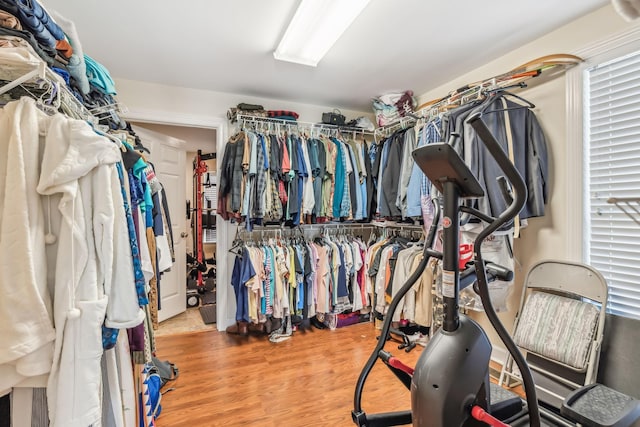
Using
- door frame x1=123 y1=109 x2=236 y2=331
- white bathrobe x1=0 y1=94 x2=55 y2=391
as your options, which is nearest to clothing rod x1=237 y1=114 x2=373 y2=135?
door frame x1=123 y1=109 x2=236 y2=331

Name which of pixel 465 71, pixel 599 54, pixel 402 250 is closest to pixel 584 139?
pixel 599 54

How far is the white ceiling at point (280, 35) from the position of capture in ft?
5.90

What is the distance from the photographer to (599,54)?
1814 mm

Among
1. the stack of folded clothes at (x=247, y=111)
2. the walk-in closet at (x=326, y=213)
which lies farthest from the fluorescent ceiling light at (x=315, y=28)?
the stack of folded clothes at (x=247, y=111)

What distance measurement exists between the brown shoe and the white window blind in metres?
2.79

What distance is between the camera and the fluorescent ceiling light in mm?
1691

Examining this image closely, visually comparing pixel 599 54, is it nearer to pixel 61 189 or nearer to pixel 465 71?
pixel 465 71

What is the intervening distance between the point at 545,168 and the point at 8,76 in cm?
276

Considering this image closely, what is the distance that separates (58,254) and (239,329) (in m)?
2.29

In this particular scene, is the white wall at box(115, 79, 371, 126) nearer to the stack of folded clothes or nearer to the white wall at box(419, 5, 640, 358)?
the stack of folded clothes

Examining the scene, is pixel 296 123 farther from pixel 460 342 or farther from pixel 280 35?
pixel 460 342

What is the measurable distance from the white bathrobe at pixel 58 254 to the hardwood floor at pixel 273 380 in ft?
3.44

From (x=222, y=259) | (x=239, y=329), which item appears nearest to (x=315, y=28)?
(x=222, y=259)

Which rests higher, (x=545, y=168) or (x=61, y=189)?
(x=545, y=168)
